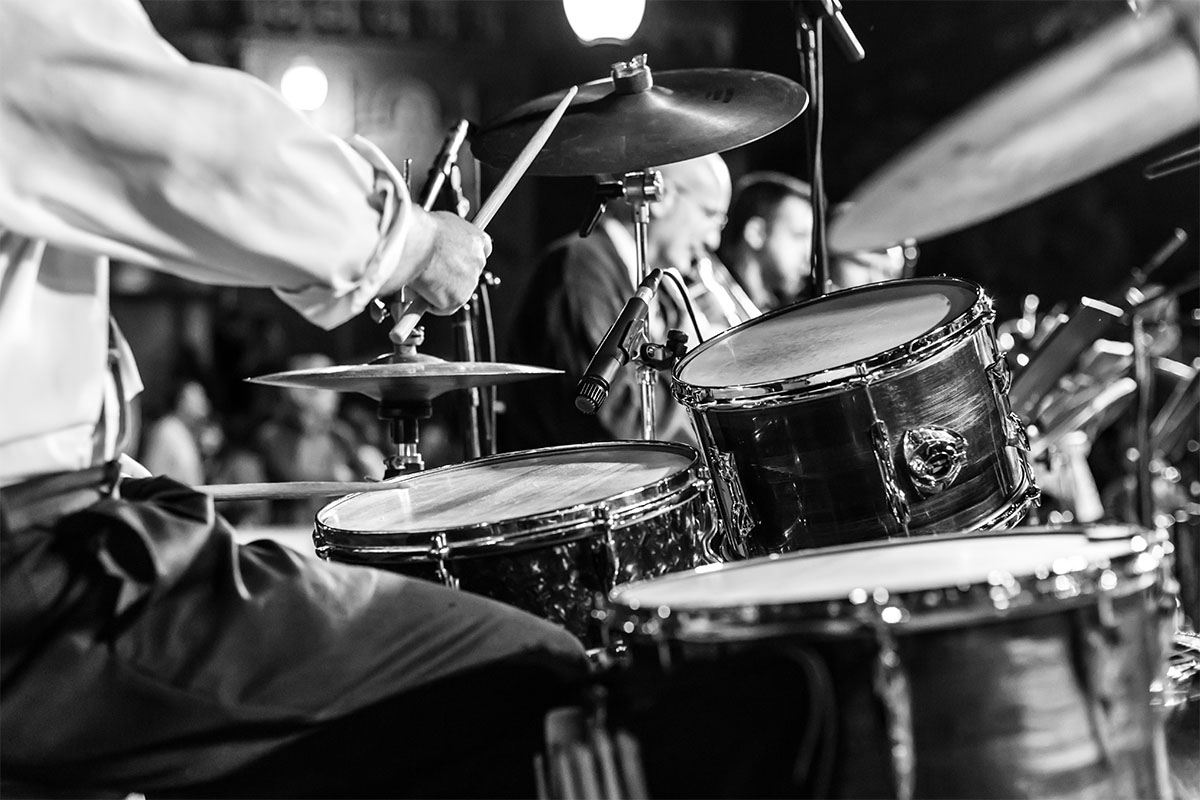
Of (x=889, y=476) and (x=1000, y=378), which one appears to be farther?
(x=1000, y=378)

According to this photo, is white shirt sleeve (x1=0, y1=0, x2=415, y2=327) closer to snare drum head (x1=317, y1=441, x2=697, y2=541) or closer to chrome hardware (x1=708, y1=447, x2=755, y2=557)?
snare drum head (x1=317, y1=441, x2=697, y2=541)

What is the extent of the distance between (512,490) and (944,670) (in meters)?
1.03

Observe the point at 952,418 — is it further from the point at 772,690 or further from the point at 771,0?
the point at 771,0

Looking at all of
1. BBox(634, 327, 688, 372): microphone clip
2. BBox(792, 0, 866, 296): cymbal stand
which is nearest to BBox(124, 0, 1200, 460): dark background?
BBox(792, 0, 866, 296): cymbal stand

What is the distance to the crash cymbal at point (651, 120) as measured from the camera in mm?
2484

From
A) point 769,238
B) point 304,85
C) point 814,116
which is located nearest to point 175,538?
point 814,116

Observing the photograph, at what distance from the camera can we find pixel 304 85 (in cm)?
1100

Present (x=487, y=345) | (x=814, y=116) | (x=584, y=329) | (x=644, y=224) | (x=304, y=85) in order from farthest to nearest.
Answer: (x=304, y=85)
(x=584, y=329)
(x=487, y=345)
(x=644, y=224)
(x=814, y=116)

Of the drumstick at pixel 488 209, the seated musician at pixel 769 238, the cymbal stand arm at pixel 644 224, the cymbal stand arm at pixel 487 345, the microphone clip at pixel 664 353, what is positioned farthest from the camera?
the seated musician at pixel 769 238

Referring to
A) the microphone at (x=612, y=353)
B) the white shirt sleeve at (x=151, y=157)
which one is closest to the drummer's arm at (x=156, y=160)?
the white shirt sleeve at (x=151, y=157)

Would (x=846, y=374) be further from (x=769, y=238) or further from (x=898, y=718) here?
(x=769, y=238)

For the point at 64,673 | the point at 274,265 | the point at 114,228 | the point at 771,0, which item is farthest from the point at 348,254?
the point at 771,0

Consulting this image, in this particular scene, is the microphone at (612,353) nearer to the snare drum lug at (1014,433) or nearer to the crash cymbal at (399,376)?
the crash cymbal at (399,376)

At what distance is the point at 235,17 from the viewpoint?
11016 mm
